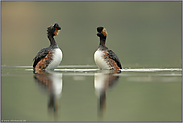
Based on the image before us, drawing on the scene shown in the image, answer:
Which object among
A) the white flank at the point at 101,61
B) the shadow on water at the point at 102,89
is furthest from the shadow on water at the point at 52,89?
the white flank at the point at 101,61

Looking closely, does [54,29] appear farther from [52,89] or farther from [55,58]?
[52,89]

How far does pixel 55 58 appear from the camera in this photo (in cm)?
1185

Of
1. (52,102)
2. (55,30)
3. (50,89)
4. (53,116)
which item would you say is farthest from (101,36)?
(53,116)

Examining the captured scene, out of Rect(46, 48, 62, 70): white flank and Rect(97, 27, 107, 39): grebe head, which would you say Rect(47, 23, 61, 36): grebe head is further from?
Rect(97, 27, 107, 39): grebe head

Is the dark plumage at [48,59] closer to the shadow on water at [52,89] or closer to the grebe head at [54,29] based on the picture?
the grebe head at [54,29]

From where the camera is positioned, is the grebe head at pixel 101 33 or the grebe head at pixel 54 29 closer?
the grebe head at pixel 54 29

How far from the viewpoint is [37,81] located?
8.67m

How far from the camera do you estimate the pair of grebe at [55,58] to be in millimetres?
11919

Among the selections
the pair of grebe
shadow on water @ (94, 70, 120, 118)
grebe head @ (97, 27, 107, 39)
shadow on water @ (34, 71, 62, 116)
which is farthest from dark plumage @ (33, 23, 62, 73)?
shadow on water @ (94, 70, 120, 118)

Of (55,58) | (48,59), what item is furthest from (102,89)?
(48,59)

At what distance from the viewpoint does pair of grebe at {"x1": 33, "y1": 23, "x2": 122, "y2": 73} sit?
11919 millimetres

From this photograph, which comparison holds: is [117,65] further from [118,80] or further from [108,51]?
[118,80]

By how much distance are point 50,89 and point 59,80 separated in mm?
1381

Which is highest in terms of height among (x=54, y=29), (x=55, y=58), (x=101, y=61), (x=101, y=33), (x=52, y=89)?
(x=54, y=29)
